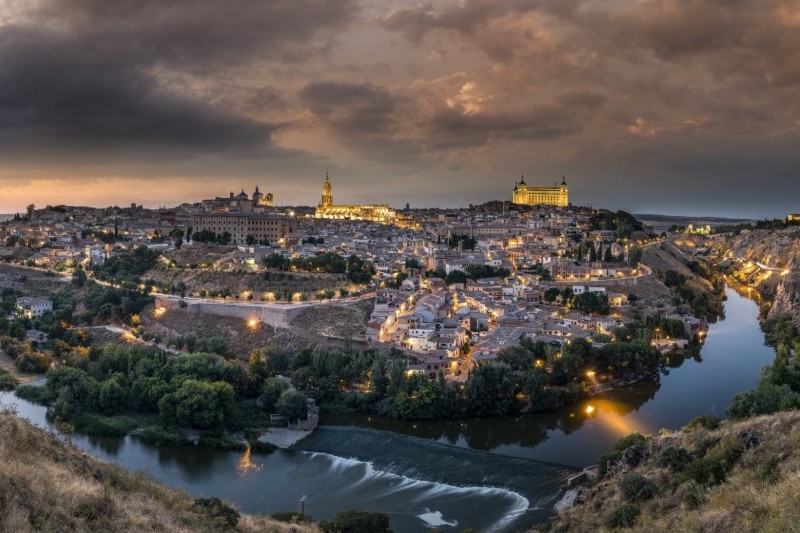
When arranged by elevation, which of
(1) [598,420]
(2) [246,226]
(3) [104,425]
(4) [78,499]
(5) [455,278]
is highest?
(2) [246,226]

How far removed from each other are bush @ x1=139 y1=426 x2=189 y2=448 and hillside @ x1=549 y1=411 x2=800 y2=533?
23.7 feet

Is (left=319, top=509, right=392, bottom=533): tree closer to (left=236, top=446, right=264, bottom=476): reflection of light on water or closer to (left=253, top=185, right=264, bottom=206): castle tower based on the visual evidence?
(left=236, top=446, right=264, bottom=476): reflection of light on water

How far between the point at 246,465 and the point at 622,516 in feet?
22.9

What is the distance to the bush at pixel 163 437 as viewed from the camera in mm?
12094

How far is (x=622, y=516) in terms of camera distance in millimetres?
6672

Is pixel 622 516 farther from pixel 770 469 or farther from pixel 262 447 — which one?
pixel 262 447

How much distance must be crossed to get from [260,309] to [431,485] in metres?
10.4

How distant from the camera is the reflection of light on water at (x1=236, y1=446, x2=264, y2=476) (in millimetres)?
11148

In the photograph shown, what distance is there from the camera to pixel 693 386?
1591 centimetres

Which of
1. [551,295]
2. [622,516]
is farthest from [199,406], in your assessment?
[551,295]

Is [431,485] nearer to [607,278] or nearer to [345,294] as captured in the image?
[345,294]

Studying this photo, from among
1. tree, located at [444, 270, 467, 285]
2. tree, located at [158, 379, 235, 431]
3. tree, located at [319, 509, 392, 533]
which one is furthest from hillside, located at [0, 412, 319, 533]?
tree, located at [444, 270, 467, 285]

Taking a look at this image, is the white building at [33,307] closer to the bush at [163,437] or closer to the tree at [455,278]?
the bush at [163,437]

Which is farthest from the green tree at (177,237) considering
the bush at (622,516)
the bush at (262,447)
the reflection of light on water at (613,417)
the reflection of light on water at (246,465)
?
the bush at (622,516)
